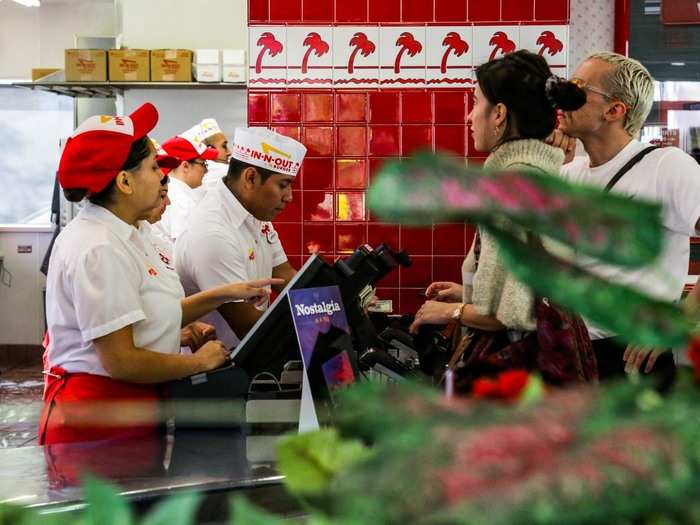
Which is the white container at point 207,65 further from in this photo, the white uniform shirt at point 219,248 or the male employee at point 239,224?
the white uniform shirt at point 219,248

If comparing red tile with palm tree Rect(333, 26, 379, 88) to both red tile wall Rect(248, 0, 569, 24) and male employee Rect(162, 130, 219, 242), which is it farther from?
male employee Rect(162, 130, 219, 242)

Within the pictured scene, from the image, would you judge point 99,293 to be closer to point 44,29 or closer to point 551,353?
point 551,353

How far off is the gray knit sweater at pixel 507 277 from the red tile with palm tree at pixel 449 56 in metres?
3.17

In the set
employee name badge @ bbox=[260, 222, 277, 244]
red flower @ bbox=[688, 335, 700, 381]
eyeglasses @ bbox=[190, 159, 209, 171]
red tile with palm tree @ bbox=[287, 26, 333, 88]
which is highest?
red tile with palm tree @ bbox=[287, 26, 333, 88]

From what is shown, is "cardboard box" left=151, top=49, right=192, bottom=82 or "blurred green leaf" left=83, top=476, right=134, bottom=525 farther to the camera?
"cardboard box" left=151, top=49, right=192, bottom=82

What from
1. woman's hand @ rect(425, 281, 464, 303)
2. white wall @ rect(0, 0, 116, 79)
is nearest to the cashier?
woman's hand @ rect(425, 281, 464, 303)

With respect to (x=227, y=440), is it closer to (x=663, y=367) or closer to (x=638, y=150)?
(x=663, y=367)

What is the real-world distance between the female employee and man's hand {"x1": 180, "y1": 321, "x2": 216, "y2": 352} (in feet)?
1.68

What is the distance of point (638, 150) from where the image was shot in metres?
2.80

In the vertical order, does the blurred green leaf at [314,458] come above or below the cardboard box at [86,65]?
below

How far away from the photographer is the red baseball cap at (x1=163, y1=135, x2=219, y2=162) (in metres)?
6.09

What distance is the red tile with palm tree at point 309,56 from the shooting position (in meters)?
5.54

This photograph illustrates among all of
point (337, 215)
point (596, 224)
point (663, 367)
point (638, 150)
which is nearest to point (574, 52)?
point (337, 215)

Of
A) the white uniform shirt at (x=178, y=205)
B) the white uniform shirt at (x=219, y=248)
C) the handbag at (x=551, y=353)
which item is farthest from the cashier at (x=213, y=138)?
the handbag at (x=551, y=353)
